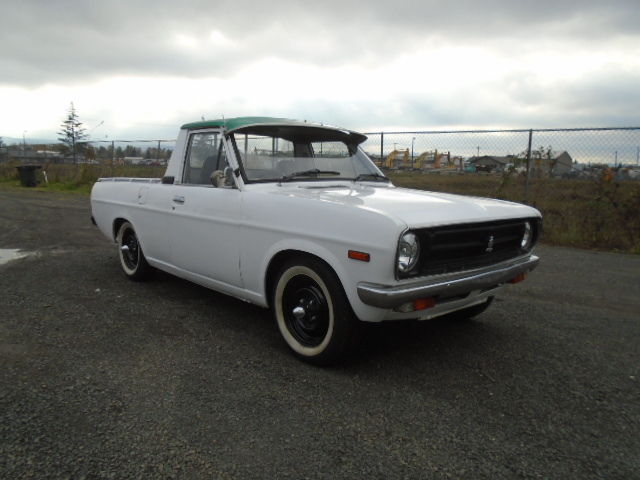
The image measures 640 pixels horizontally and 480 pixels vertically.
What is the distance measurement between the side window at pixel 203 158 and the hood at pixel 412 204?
0.73 meters

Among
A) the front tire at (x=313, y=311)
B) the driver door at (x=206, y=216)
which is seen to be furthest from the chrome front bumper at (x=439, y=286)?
the driver door at (x=206, y=216)

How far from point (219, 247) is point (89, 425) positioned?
1732 millimetres

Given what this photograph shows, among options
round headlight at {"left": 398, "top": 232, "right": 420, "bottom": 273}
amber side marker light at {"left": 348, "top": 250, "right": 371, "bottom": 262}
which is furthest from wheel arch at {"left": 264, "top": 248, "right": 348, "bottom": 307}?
round headlight at {"left": 398, "top": 232, "right": 420, "bottom": 273}

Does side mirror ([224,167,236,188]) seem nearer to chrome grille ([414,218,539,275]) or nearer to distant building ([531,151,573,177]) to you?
chrome grille ([414,218,539,275])

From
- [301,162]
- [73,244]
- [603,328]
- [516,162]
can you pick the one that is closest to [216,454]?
[301,162]

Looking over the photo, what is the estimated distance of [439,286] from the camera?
118 inches

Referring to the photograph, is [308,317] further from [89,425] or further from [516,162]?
[516,162]

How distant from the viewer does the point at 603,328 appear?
426 cm

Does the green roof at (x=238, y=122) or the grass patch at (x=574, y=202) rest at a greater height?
the green roof at (x=238, y=122)

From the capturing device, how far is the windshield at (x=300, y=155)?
13.5ft

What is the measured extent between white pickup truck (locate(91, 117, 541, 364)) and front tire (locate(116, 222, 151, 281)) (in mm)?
270

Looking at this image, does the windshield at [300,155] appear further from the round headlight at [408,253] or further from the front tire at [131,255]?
the front tire at [131,255]

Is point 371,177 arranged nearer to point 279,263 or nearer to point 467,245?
point 279,263

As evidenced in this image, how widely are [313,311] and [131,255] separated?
9.85 feet
